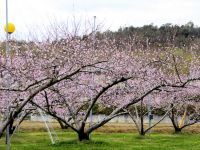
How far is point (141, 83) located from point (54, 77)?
1108 centimetres

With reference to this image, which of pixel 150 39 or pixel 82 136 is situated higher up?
pixel 150 39

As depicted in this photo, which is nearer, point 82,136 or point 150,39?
point 82,136

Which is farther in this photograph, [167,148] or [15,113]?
[167,148]

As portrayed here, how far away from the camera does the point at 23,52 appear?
19.5 m

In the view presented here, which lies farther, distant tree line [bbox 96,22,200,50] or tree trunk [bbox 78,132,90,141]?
distant tree line [bbox 96,22,200,50]

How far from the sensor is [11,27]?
15633mm

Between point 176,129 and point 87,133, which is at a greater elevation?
point 87,133

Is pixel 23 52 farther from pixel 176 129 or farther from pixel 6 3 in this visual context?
pixel 176 129

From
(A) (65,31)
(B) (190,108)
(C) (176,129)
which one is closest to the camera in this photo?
(A) (65,31)

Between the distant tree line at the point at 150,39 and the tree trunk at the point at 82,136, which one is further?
the distant tree line at the point at 150,39

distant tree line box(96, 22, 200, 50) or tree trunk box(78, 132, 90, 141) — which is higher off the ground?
distant tree line box(96, 22, 200, 50)

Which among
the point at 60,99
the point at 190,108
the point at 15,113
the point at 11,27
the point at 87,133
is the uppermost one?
the point at 11,27

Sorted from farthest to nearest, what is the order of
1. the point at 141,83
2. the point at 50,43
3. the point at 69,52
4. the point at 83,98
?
the point at 83,98
the point at 141,83
the point at 50,43
the point at 69,52

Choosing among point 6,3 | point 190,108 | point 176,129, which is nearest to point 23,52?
point 6,3
